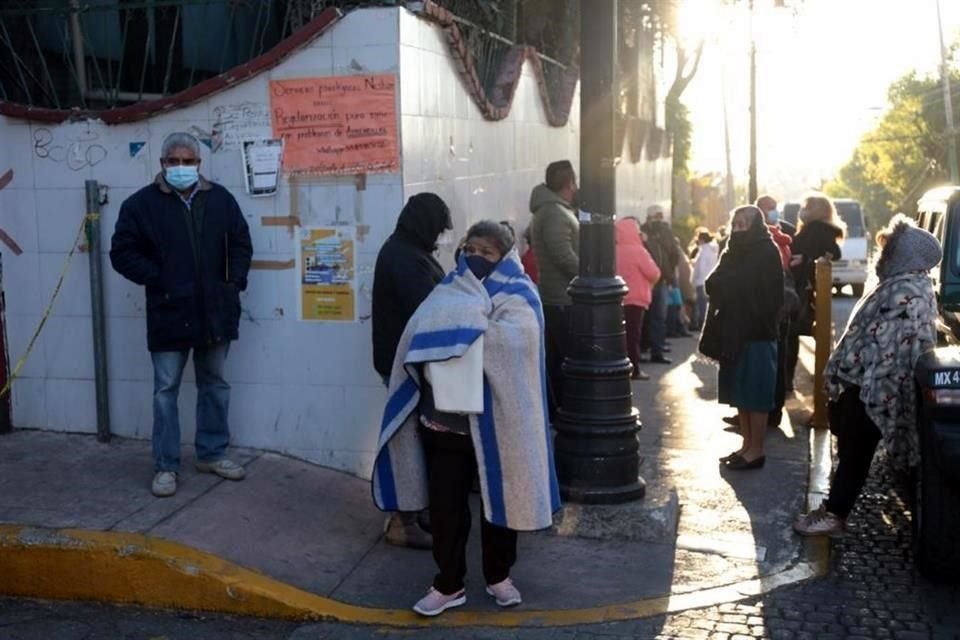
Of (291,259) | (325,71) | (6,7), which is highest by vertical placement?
(6,7)

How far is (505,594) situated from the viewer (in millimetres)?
5352

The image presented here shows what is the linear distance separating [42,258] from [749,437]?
4.40 metres

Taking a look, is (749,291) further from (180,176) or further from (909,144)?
(909,144)

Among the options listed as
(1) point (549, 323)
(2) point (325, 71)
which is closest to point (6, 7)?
(2) point (325, 71)

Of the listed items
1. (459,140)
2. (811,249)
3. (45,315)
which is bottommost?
(45,315)

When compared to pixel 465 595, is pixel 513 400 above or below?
above

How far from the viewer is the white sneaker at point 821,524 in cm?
637

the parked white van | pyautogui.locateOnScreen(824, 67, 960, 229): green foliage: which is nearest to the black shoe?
the parked white van

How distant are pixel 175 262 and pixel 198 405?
81 centimetres

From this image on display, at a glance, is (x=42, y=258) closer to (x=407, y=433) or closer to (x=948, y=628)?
(x=407, y=433)

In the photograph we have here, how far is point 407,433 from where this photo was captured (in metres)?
5.27

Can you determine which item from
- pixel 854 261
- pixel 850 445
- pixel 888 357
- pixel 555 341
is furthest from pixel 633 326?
pixel 854 261

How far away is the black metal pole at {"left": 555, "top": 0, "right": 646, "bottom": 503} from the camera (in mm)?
6359

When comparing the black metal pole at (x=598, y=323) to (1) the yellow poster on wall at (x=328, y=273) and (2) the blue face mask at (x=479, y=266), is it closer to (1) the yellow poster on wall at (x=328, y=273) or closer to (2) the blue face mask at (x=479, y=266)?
(1) the yellow poster on wall at (x=328, y=273)
